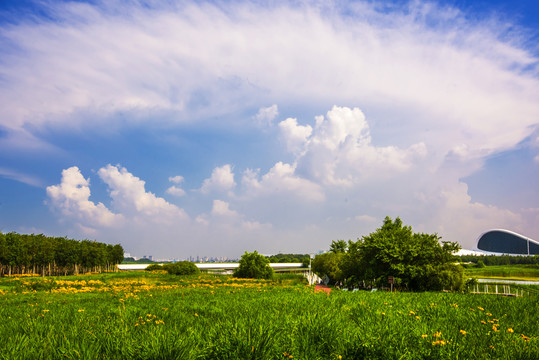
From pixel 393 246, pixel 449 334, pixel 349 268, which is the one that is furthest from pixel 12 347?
pixel 349 268

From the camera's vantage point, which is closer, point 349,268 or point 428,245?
point 428,245

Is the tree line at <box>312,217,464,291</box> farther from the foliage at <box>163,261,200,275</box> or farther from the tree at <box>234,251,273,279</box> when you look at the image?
the foliage at <box>163,261,200,275</box>

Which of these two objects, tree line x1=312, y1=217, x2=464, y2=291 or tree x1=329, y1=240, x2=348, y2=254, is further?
tree x1=329, y1=240, x2=348, y2=254

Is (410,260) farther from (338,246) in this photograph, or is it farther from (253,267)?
(338,246)

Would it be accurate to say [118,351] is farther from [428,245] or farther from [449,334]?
[428,245]

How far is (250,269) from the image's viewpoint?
4962 centimetres

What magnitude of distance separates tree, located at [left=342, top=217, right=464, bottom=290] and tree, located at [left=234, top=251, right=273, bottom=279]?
18962 millimetres

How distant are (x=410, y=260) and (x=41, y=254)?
57644 millimetres

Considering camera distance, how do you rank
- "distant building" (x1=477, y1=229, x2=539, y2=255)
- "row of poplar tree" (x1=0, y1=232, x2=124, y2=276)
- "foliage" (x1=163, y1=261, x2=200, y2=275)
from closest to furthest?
"row of poplar tree" (x1=0, y1=232, x2=124, y2=276) → "foliage" (x1=163, y1=261, x2=200, y2=275) → "distant building" (x1=477, y1=229, x2=539, y2=255)

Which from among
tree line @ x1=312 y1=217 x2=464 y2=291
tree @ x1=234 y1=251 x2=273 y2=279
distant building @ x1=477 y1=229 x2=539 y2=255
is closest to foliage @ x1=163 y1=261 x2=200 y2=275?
tree @ x1=234 y1=251 x2=273 y2=279

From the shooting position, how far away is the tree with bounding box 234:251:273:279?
4934cm

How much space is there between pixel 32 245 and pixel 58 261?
6.78 meters

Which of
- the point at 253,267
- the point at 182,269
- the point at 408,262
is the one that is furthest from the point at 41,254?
the point at 408,262

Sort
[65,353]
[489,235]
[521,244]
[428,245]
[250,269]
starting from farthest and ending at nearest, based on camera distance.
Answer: [489,235] < [521,244] < [250,269] < [428,245] < [65,353]
